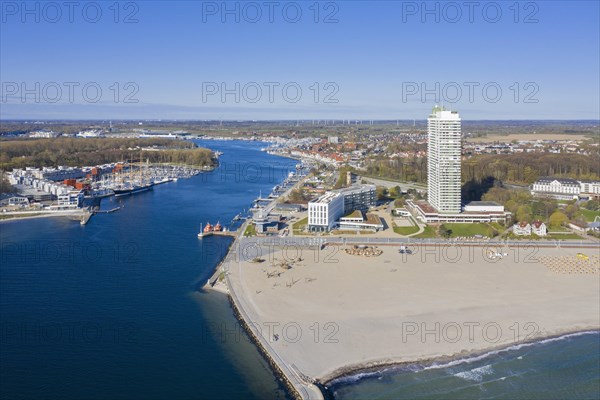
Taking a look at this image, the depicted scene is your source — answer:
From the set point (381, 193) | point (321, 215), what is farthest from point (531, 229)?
point (381, 193)

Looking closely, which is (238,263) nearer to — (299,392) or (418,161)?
(299,392)

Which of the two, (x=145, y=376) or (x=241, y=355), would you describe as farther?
(x=241, y=355)

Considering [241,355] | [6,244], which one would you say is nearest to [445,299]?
[241,355]

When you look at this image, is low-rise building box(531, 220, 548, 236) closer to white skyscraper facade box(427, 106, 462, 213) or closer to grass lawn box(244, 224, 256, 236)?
white skyscraper facade box(427, 106, 462, 213)

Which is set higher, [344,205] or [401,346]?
[344,205]

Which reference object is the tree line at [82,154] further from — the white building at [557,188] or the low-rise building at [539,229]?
the low-rise building at [539,229]
